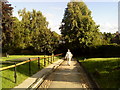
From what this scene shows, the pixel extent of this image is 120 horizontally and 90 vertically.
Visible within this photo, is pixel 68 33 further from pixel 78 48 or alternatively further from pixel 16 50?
pixel 16 50

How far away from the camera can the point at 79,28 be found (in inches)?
1757

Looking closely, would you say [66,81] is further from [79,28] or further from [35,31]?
[35,31]

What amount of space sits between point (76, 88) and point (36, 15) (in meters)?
56.5

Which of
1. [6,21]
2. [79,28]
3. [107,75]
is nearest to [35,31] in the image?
[79,28]

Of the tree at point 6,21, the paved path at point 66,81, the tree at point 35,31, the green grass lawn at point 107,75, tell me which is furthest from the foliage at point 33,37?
the paved path at point 66,81

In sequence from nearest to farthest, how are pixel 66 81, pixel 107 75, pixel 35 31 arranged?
pixel 66 81, pixel 107 75, pixel 35 31

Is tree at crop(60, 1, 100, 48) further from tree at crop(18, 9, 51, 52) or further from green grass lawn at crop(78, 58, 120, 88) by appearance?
green grass lawn at crop(78, 58, 120, 88)

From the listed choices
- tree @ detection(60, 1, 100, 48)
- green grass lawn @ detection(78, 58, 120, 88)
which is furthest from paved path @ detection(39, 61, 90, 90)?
tree @ detection(60, 1, 100, 48)

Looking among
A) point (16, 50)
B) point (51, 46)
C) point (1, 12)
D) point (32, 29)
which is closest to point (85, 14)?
point (51, 46)

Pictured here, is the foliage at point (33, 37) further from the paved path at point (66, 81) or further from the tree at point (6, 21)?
the paved path at point (66, 81)

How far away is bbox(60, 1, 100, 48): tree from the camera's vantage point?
145 feet

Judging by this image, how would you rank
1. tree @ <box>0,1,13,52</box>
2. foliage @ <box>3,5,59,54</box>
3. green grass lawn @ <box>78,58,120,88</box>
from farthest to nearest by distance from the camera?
foliage @ <box>3,5,59,54</box>, tree @ <box>0,1,13,52</box>, green grass lawn @ <box>78,58,120,88</box>

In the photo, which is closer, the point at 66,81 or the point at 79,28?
the point at 66,81

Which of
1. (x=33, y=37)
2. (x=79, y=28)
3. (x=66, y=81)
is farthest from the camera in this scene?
(x=33, y=37)
